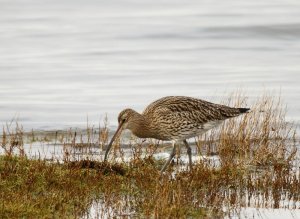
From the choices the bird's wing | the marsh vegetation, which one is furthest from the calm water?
the marsh vegetation

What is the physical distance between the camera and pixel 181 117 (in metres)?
16.1

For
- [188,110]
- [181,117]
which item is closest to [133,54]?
[188,110]

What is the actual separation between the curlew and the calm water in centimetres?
627

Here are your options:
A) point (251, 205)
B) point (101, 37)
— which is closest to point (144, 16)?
point (101, 37)

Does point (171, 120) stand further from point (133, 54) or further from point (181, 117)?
point (133, 54)

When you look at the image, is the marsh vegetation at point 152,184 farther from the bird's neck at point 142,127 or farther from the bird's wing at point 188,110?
the bird's wing at point 188,110

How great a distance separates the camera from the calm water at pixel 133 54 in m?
26.0

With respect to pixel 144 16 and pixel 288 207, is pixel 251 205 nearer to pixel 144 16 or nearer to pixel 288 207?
pixel 288 207

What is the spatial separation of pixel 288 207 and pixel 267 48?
22413 mm

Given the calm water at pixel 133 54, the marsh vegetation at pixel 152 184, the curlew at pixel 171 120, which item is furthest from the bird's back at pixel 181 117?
the calm water at pixel 133 54

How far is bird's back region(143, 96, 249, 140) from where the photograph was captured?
16078 mm

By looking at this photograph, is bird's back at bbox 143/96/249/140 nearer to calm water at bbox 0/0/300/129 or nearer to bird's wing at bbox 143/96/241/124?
bird's wing at bbox 143/96/241/124

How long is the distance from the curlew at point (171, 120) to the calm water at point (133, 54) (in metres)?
6.27

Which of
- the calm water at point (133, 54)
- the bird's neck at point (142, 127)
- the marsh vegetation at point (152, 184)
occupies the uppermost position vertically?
the calm water at point (133, 54)
